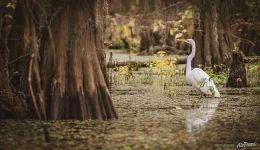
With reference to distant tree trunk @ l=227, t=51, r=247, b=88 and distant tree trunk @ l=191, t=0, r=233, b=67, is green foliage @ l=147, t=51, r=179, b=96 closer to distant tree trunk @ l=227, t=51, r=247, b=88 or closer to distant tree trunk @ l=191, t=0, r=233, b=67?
distant tree trunk @ l=227, t=51, r=247, b=88

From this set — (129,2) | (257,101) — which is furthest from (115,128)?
(129,2)

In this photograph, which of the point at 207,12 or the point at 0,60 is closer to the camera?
the point at 0,60

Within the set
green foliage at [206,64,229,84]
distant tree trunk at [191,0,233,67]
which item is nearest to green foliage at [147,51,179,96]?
green foliage at [206,64,229,84]

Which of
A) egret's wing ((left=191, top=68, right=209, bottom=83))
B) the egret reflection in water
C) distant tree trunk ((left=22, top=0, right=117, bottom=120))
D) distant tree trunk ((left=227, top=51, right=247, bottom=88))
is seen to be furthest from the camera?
distant tree trunk ((left=227, top=51, right=247, bottom=88))

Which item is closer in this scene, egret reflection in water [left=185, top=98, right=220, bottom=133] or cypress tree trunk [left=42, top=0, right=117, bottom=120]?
egret reflection in water [left=185, top=98, right=220, bottom=133]

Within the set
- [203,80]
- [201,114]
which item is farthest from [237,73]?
[201,114]

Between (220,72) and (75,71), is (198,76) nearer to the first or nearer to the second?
(75,71)

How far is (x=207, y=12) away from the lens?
653 inches

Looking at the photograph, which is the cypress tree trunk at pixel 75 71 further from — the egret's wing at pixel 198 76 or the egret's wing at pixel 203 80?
the egret's wing at pixel 198 76

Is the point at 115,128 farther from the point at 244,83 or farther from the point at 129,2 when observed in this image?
the point at 129,2

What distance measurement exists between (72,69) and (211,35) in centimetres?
820

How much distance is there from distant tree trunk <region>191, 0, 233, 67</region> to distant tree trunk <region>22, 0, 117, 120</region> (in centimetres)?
767

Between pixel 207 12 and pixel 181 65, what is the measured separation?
12.3 ft

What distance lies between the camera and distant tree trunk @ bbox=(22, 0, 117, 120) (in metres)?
8.59
